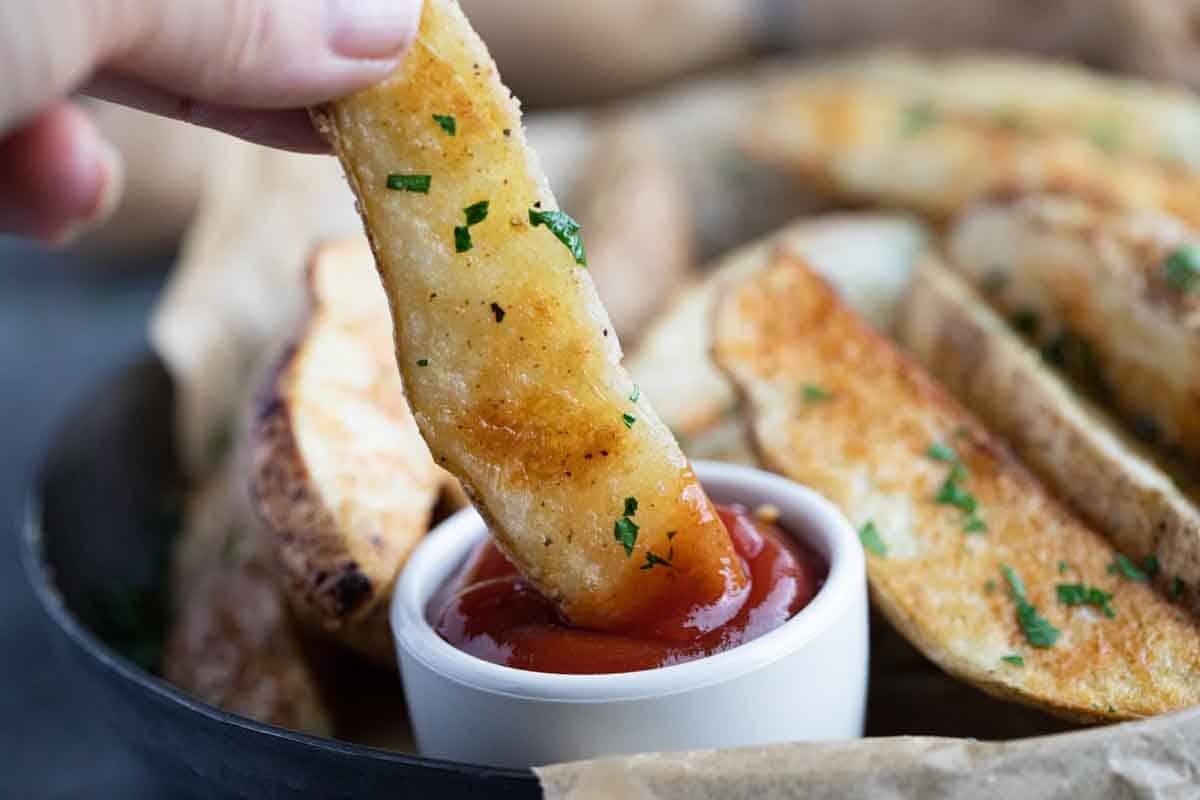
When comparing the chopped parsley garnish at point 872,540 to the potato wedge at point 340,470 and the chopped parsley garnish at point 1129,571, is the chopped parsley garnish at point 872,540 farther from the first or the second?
the potato wedge at point 340,470

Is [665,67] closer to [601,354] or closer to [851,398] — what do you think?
[851,398]

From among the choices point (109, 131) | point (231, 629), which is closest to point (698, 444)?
point (231, 629)

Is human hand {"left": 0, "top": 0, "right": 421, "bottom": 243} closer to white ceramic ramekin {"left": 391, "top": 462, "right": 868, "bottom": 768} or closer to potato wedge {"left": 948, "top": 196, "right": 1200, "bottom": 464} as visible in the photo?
white ceramic ramekin {"left": 391, "top": 462, "right": 868, "bottom": 768}

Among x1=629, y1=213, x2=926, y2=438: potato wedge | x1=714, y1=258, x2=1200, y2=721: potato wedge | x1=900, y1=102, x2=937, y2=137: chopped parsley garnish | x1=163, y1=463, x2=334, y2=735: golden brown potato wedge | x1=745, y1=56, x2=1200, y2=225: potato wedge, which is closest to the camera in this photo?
x1=714, y1=258, x2=1200, y2=721: potato wedge

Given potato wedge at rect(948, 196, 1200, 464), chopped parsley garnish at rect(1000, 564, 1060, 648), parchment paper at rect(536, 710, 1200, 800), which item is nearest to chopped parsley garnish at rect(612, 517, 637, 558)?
parchment paper at rect(536, 710, 1200, 800)

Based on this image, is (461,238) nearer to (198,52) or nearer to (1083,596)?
(198,52)

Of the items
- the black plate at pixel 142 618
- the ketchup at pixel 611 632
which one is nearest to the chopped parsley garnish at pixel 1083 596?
the ketchup at pixel 611 632

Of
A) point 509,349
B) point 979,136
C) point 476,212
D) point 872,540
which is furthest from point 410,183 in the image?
point 979,136
